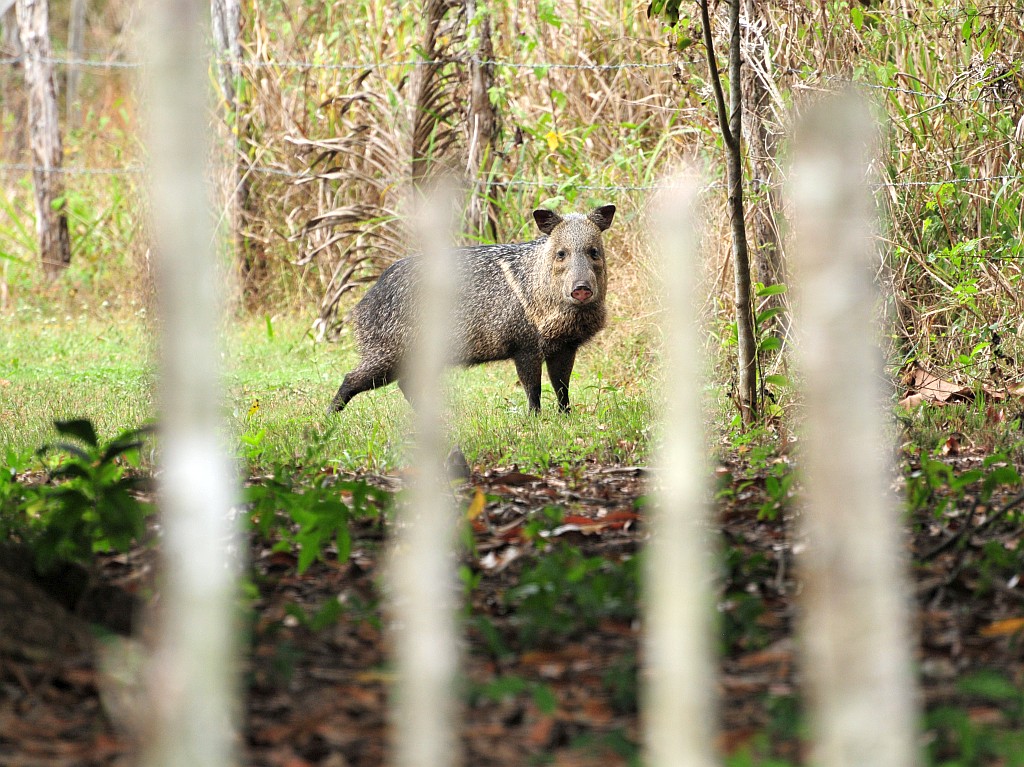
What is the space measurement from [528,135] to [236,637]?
6.50 m

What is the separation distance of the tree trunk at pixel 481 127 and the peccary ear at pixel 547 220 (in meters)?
2.11

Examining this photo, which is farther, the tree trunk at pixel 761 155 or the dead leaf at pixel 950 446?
the tree trunk at pixel 761 155

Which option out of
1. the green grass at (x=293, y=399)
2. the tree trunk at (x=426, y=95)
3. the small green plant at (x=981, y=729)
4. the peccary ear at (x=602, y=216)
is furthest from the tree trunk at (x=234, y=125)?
the small green plant at (x=981, y=729)

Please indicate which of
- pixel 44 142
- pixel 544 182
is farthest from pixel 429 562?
pixel 44 142

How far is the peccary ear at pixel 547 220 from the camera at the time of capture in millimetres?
6094

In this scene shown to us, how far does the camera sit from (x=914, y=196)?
5.71 metres

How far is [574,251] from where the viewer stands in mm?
6102

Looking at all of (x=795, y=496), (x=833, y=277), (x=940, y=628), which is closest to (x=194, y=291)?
(x=833, y=277)

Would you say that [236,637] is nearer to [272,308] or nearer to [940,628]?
[940,628]

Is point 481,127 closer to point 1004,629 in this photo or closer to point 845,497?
point 1004,629

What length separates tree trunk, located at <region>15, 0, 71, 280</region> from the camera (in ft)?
35.6

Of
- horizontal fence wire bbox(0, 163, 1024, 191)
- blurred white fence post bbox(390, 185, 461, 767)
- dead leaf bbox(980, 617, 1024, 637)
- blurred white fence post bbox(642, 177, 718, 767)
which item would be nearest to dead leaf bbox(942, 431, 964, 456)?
horizontal fence wire bbox(0, 163, 1024, 191)

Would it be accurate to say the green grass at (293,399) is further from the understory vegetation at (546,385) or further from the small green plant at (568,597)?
the small green plant at (568,597)

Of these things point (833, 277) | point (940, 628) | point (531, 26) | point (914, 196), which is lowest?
point (940, 628)
